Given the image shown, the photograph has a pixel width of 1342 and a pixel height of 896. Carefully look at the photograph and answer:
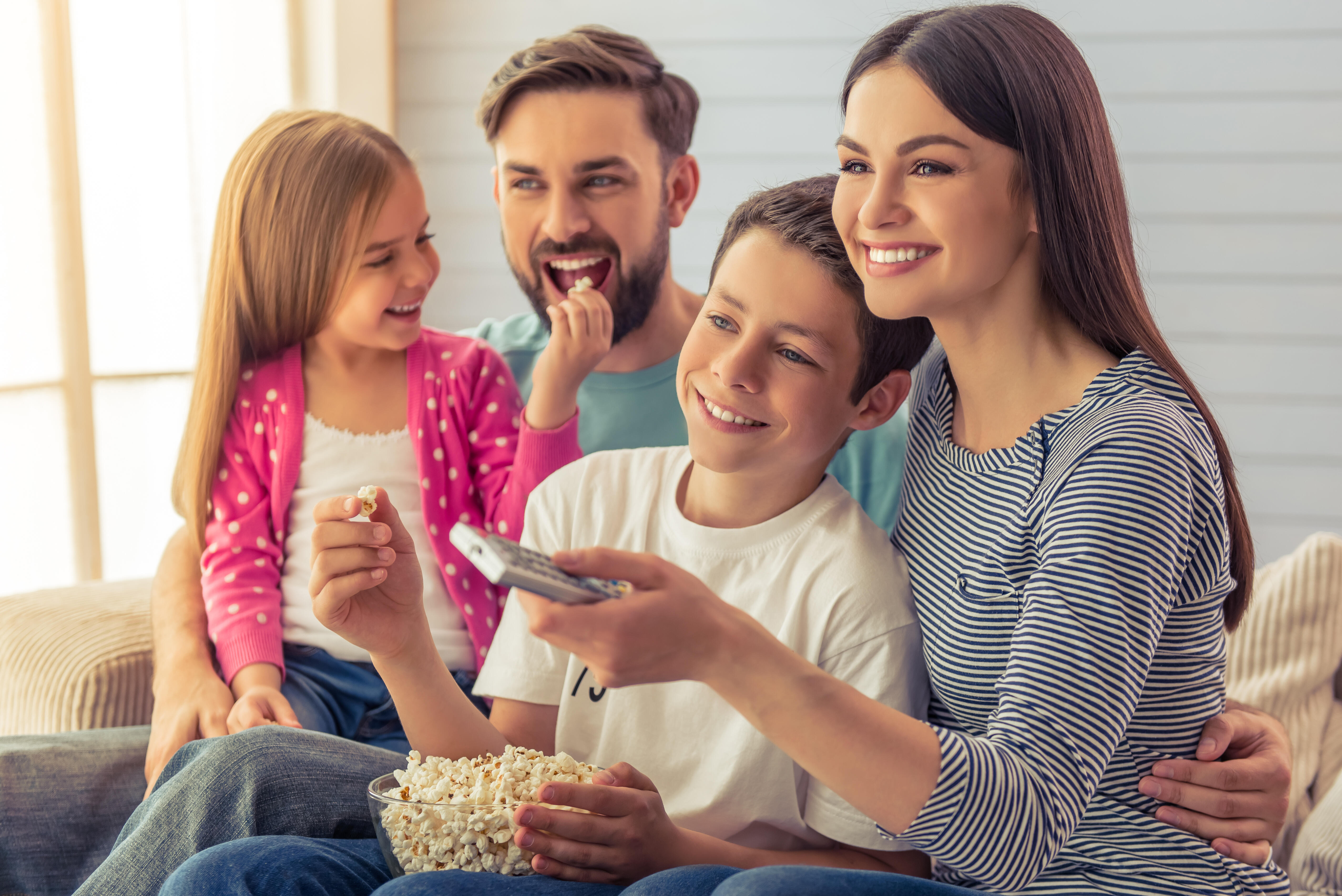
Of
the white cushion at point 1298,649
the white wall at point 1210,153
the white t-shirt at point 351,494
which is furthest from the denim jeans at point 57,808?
the white wall at point 1210,153

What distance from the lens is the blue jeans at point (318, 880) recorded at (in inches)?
37.9

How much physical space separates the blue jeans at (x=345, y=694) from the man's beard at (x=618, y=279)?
0.68 metres

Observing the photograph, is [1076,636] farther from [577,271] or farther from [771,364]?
[577,271]

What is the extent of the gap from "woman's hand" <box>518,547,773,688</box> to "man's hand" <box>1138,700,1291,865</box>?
54cm

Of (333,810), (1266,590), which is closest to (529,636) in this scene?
(333,810)

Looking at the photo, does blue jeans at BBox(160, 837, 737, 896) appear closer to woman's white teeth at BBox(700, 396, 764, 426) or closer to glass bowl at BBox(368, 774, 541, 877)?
glass bowl at BBox(368, 774, 541, 877)

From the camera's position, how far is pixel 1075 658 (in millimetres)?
948

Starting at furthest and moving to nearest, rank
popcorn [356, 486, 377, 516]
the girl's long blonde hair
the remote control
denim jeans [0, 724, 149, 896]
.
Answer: the girl's long blonde hair, denim jeans [0, 724, 149, 896], popcorn [356, 486, 377, 516], the remote control

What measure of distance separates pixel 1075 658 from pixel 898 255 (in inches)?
17.2

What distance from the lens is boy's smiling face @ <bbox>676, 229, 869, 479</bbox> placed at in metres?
1.23

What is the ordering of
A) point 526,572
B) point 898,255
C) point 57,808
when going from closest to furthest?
1. point 526,572
2. point 898,255
3. point 57,808

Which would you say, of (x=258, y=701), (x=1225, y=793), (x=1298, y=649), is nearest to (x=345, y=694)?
(x=258, y=701)

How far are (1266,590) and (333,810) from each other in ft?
5.28

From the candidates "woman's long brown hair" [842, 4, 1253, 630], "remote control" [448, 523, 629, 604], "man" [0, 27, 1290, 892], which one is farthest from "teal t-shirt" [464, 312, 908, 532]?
"remote control" [448, 523, 629, 604]
